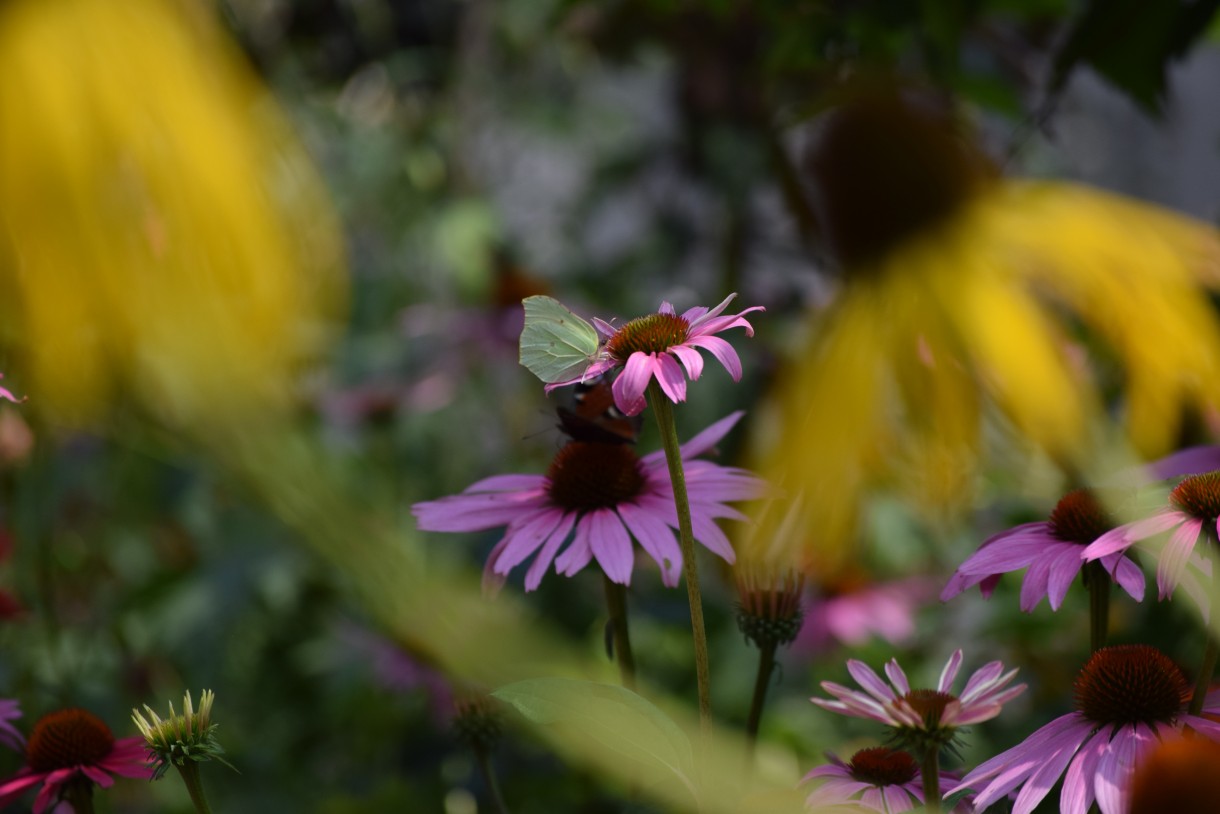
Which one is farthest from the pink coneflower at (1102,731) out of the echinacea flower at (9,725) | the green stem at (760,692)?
the echinacea flower at (9,725)

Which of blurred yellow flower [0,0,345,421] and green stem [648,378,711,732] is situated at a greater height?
blurred yellow flower [0,0,345,421]

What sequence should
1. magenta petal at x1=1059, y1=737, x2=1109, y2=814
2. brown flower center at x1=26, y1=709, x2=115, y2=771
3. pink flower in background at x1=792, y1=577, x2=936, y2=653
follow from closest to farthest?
magenta petal at x1=1059, y1=737, x2=1109, y2=814
brown flower center at x1=26, y1=709, x2=115, y2=771
pink flower in background at x1=792, y1=577, x2=936, y2=653

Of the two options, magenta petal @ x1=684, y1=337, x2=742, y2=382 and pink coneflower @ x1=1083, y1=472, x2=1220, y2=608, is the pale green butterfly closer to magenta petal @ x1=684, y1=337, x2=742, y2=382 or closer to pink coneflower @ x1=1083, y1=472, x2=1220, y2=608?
magenta petal @ x1=684, y1=337, x2=742, y2=382

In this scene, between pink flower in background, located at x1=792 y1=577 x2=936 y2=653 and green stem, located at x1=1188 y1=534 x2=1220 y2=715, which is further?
pink flower in background, located at x1=792 y1=577 x2=936 y2=653

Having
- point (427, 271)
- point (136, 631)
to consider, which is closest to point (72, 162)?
point (136, 631)

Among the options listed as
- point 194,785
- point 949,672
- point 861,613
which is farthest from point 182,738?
point 861,613

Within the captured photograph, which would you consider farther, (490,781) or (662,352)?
(490,781)

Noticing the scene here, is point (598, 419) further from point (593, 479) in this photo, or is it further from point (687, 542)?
point (687, 542)

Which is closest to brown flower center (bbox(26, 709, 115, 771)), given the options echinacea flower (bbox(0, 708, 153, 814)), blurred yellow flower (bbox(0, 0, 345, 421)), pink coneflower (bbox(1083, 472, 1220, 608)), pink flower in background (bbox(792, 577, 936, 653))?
echinacea flower (bbox(0, 708, 153, 814))
